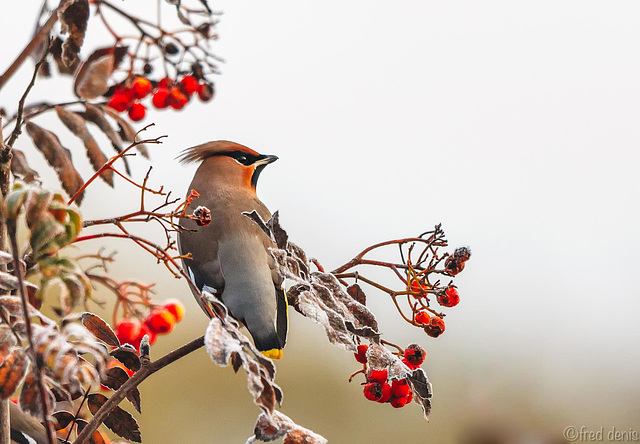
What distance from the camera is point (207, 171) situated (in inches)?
74.0

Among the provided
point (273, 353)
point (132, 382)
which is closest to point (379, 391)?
point (273, 353)

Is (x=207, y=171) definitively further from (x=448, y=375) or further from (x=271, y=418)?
(x=448, y=375)

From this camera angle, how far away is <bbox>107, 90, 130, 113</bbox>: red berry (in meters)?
1.52

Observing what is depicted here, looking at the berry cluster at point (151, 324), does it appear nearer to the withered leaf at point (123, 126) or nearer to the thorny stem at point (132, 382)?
the withered leaf at point (123, 126)

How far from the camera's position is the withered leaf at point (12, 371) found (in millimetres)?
668

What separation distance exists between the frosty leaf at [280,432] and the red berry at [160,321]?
76 cm

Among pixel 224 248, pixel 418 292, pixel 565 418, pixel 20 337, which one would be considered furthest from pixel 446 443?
pixel 20 337

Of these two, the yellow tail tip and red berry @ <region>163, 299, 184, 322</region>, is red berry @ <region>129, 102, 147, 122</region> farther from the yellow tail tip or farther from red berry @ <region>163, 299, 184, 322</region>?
the yellow tail tip

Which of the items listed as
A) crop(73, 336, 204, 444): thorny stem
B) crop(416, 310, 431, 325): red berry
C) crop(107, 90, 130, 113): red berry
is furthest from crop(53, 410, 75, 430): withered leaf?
crop(107, 90, 130, 113): red berry

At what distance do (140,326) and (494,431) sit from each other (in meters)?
0.86

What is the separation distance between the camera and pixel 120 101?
152 centimetres

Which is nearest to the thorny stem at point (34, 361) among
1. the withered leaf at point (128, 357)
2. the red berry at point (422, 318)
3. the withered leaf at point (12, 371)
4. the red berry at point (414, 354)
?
the withered leaf at point (12, 371)

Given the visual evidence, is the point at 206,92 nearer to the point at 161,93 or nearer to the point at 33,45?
the point at 161,93

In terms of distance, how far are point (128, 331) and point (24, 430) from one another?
423 mm
